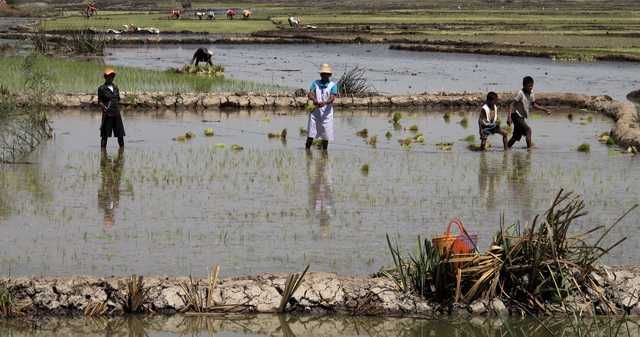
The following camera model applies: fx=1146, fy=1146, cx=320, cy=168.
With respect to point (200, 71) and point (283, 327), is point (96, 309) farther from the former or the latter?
point (200, 71)

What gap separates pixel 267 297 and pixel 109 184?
17.4 ft

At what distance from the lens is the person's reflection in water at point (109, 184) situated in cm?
1104

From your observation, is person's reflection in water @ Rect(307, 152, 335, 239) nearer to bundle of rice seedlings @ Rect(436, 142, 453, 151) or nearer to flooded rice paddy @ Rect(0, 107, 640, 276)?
flooded rice paddy @ Rect(0, 107, 640, 276)

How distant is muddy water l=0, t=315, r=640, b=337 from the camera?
725 cm

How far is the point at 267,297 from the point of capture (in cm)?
775

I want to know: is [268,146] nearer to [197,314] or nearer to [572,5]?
[197,314]

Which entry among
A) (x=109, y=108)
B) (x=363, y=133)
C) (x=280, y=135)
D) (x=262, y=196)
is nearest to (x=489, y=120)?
(x=363, y=133)

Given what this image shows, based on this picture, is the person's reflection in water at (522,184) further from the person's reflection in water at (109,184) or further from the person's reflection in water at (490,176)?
the person's reflection in water at (109,184)

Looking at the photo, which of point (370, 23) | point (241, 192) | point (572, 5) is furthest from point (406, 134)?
point (572, 5)

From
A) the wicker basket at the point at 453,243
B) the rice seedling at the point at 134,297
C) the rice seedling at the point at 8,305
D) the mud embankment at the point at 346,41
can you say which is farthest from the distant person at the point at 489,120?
A: the mud embankment at the point at 346,41

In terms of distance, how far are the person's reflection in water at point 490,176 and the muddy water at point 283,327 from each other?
4.09m

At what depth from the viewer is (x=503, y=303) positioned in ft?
25.6

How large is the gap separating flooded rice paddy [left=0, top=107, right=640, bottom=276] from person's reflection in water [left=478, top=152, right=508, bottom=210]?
23 millimetres

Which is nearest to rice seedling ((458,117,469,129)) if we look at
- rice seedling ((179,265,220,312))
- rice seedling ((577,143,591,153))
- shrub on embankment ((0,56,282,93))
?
rice seedling ((577,143,591,153))
